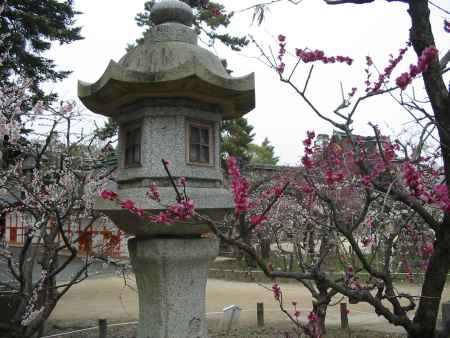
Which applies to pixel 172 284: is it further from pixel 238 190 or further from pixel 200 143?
pixel 238 190

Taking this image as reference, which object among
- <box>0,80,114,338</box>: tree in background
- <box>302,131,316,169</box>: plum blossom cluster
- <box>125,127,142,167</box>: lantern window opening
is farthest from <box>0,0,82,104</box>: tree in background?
<box>302,131,316,169</box>: plum blossom cluster

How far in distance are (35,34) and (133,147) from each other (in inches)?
366

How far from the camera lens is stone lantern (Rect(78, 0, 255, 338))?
14.5 ft

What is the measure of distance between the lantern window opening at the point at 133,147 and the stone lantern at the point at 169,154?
0.4 inches

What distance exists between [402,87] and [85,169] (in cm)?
667

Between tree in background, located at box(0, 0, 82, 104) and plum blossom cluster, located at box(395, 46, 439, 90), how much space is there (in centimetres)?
1070

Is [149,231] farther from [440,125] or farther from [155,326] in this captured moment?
[440,125]

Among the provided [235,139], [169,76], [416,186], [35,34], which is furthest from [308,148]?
[235,139]

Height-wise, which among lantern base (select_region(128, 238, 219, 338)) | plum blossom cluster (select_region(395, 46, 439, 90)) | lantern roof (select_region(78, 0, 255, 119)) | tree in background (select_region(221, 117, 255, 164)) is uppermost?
tree in background (select_region(221, 117, 255, 164))

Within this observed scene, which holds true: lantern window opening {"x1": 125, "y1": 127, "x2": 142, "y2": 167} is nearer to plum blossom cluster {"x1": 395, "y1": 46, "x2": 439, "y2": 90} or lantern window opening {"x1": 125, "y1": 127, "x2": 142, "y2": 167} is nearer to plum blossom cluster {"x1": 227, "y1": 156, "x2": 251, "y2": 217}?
plum blossom cluster {"x1": 227, "y1": 156, "x2": 251, "y2": 217}

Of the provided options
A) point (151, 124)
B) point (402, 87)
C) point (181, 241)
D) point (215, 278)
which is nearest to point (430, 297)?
point (402, 87)

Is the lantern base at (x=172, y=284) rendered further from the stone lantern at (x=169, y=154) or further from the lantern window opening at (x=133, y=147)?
the lantern window opening at (x=133, y=147)

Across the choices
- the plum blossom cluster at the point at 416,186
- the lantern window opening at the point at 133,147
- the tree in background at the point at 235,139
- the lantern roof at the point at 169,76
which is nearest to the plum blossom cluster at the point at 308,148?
the plum blossom cluster at the point at 416,186

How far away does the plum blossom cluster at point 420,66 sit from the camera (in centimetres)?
235
